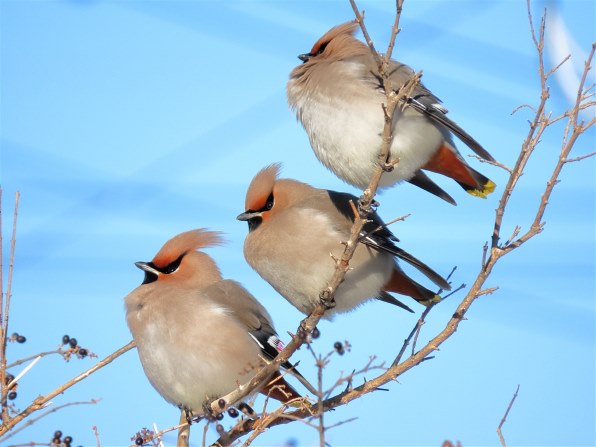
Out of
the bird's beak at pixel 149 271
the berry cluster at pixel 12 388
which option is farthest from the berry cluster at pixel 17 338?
the bird's beak at pixel 149 271

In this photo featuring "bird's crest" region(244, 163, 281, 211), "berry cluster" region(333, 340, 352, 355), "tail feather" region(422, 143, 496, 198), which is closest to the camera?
"berry cluster" region(333, 340, 352, 355)

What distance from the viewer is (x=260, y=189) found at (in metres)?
5.27

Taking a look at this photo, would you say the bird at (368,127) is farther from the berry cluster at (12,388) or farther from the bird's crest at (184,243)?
the berry cluster at (12,388)

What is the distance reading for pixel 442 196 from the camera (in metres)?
5.34

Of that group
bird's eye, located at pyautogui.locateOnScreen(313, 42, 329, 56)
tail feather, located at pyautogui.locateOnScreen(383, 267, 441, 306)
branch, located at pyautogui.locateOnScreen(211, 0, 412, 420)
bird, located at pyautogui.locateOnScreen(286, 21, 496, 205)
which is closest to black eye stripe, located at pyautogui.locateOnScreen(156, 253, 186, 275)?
bird, located at pyautogui.locateOnScreen(286, 21, 496, 205)

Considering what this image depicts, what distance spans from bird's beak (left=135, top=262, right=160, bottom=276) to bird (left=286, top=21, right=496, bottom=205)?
1134 mm

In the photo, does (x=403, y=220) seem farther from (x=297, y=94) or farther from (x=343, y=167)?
(x=297, y=94)

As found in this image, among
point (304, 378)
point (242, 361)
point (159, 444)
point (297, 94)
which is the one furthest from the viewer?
point (297, 94)

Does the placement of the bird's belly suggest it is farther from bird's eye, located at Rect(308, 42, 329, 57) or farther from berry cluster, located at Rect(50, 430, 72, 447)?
berry cluster, located at Rect(50, 430, 72, 447)

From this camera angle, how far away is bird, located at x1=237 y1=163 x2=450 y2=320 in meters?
4.95

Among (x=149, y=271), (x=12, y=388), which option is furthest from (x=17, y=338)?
(x=149, y=271)

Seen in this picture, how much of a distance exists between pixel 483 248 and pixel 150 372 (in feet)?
6.55

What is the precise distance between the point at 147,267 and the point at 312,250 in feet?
3.41

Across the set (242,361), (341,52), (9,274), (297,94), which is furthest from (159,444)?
(341,52)
